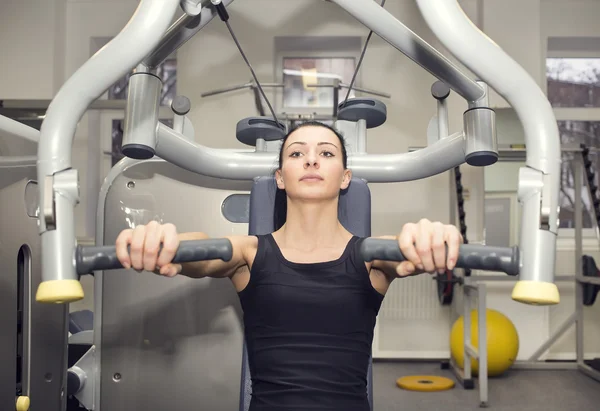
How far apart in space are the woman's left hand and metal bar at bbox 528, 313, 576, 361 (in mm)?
3306

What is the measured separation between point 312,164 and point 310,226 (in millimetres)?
145

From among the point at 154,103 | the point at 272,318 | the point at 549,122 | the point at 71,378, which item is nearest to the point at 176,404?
the point at 71,378

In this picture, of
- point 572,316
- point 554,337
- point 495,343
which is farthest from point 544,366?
point 495,343

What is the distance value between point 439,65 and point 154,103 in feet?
1.95

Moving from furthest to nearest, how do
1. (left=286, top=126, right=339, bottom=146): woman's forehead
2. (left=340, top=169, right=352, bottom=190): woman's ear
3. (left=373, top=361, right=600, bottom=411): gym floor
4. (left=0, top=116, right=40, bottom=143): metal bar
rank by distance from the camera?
(left=373, top=361, right=600, bottom=411): gym floor → (left=340, top=169, right=352, bottom=190): woman's ear → (left=286, top=126, right=339, bottom=146): woman's forehead → (left=0, top=116, right=40, bottom=143): metal bar

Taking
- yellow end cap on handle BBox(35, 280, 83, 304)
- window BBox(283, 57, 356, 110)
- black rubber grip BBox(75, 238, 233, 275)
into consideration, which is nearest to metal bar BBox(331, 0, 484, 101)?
black rubber grip BBox(75, 238, 233, 275)

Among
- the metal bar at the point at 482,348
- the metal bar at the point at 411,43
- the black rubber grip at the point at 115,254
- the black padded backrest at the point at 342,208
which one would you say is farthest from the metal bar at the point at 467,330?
the black rubber grip at the point at 115,254

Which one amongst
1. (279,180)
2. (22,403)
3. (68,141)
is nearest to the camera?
(68,141)

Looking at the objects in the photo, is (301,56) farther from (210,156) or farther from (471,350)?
(210,156)

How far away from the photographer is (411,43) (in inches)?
47.9

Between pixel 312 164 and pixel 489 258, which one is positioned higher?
pixel 312 164

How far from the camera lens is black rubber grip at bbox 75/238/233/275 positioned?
88cm

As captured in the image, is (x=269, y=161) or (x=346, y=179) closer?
(x=346, y=179)

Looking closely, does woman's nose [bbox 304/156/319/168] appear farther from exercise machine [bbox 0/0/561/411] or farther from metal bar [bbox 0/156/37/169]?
metal bar [bbox 0/156/37/169]
